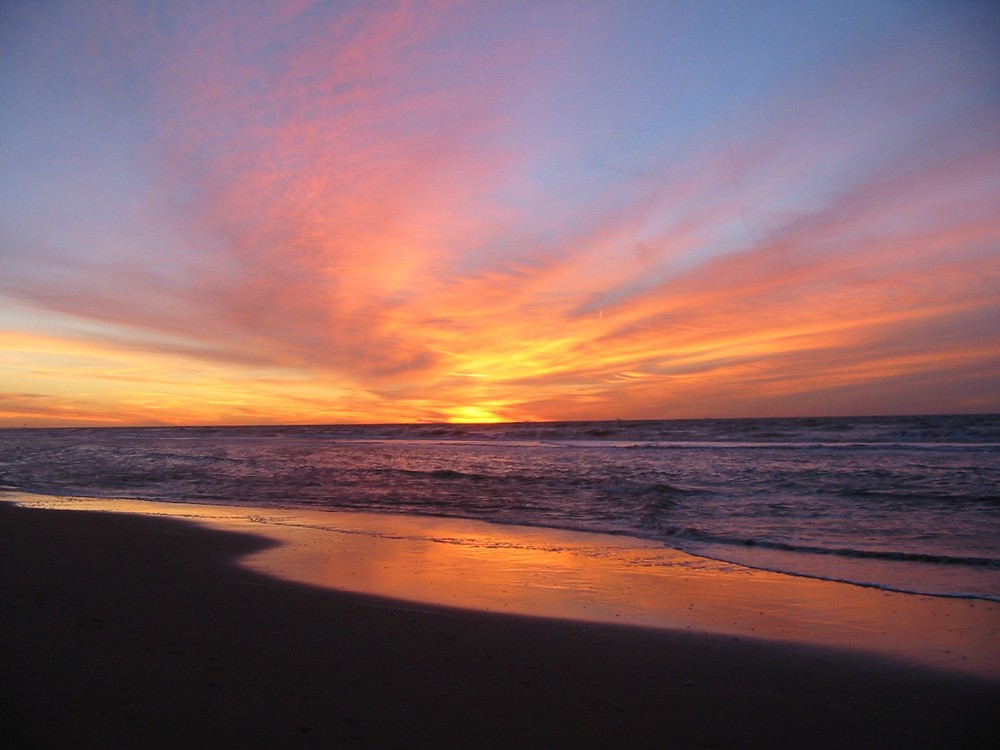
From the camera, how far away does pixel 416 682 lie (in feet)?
16.2

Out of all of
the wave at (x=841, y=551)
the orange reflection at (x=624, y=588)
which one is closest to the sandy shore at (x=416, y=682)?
the orange reflection at (x=624, y=588)

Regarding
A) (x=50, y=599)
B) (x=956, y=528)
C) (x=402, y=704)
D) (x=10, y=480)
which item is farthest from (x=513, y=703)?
(x=10, y=480)

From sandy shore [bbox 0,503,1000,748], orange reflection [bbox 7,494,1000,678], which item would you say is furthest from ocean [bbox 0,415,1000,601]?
sandy shore [bbox 0,503,1000,748]

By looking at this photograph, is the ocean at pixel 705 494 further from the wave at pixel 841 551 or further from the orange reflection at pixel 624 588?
the orange reflection at pixel 624 588

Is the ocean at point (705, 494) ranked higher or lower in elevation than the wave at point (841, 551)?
higher

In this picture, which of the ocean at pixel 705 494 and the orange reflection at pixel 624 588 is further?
the ocean at pixel 705 494

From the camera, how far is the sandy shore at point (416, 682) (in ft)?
13.5

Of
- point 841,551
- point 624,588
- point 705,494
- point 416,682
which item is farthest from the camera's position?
point 705,494

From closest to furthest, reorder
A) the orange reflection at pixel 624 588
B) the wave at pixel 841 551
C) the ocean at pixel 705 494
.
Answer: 1. the orange reflection at pixel 624 588
2. the wave at pixel 841 551
3. the ocean at pixel 705 494

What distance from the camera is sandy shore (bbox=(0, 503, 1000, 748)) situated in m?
4.12

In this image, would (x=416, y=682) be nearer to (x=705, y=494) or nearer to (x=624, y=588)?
(x=624, y=588)

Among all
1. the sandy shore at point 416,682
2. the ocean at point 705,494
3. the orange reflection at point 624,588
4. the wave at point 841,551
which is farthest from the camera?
the ocean at point 705,494

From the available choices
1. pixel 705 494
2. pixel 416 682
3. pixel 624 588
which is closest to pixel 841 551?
pixel 624 588

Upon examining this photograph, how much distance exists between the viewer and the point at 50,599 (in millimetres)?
6891
